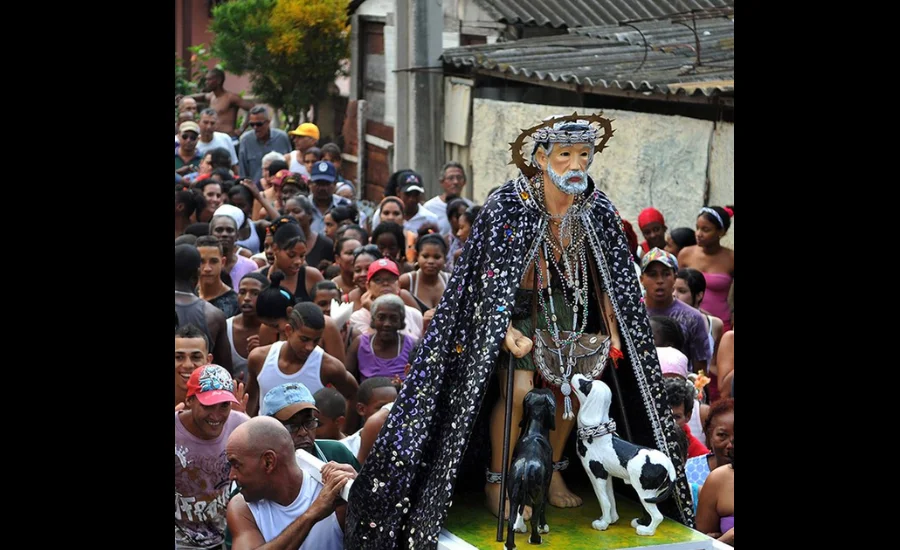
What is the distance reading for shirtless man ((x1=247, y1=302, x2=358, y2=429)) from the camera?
7.53 metres

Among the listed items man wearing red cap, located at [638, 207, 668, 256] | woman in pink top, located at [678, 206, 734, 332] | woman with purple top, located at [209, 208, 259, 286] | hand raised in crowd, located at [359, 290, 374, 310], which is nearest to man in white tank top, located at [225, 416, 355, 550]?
hand raised in crowd, located at [359, 290, 374, 310]

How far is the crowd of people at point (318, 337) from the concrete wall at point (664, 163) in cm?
103

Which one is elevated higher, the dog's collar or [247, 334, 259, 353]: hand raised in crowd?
the dog's collar

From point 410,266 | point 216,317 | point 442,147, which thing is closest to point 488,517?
point 216,317

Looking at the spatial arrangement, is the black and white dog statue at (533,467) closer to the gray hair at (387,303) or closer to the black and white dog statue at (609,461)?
the black and white dog statue at (609,461)

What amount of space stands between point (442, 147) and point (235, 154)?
2644 mm

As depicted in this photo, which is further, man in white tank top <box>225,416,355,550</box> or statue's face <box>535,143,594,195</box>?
man in white tank top <box>225,416,355,550</box>

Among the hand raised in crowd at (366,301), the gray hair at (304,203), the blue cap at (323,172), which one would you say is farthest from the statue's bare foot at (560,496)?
the blue cap at (323,172)

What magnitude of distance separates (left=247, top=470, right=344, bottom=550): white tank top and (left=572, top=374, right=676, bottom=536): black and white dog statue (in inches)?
44.5

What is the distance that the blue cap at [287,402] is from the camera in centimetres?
640

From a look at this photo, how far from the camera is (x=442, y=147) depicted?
1642 cm

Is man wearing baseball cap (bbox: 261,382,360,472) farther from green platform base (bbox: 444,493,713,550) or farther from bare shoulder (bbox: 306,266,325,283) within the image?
bare shoulder (bbox: 306,266,325,283)

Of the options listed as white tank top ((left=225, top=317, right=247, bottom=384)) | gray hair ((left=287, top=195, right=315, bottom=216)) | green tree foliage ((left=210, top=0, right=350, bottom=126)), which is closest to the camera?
white tank top ((left=225, top=317, right=247, bottom=384))
